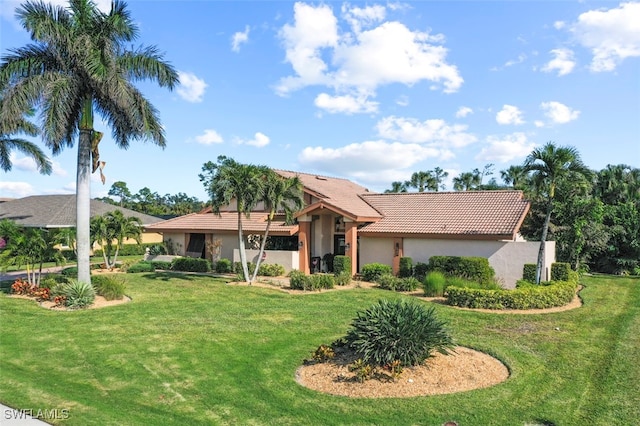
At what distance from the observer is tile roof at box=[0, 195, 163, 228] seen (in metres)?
38.2

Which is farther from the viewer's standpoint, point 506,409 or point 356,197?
point 356,197

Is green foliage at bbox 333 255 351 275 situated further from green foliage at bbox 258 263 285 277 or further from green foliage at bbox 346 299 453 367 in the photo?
green foliage at bbox 346 299 453 367

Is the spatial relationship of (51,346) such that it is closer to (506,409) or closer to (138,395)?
(138,395)

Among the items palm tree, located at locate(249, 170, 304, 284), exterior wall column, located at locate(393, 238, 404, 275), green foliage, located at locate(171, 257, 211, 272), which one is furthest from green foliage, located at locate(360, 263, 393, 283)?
green foliage, located at locate(171, 257, 211, 272)

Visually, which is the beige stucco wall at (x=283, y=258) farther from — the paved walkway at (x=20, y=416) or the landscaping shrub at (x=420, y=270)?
the paved walkway at (x=20, y=416)

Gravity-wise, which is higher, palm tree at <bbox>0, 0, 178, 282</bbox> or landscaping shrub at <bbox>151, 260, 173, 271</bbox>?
palm tree at <bbox>0, 0, 178, 282</bbox>

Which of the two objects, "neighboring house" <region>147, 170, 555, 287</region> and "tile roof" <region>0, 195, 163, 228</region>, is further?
"tile roof" <region>0, 195, 163, 228</region>

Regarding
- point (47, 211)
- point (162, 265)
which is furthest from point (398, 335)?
point (47, 211)

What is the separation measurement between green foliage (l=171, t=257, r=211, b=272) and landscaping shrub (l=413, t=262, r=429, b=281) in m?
13.2

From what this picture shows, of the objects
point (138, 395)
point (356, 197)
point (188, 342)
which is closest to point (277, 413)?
point (138, 395)

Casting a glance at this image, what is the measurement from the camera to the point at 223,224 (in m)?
29.0

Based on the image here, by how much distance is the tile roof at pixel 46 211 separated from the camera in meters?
38.2

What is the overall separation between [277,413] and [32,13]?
16243 millimetres

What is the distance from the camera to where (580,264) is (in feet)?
87.8
